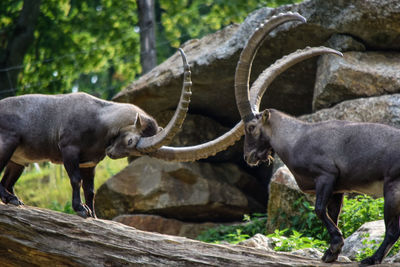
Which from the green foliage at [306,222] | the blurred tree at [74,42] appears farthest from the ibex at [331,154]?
the blurred tree at [74,42]

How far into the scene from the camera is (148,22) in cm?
1977

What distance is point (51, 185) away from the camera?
56.1 ft

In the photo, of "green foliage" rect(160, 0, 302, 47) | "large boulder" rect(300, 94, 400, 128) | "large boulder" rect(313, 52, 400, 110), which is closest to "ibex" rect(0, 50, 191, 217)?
"large boulder" rect(300, 94, 400, 128)

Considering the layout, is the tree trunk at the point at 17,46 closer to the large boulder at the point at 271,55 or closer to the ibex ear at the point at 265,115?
the large boulder at the point at 271,55

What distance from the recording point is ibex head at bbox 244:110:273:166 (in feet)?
26.2

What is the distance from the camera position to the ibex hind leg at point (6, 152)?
329 inches

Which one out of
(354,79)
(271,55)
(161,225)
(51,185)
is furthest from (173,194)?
(51,185)

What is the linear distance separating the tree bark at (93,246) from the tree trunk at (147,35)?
11713 millimetres

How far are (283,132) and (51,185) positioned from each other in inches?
418

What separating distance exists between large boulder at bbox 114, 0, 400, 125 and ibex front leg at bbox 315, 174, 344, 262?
5139mm

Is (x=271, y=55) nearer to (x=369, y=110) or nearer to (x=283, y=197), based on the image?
(x=369, y=110)

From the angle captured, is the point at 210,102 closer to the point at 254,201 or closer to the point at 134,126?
the point at 254,201

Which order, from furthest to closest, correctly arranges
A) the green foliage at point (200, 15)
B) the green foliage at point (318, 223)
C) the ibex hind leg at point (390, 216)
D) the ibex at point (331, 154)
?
the green foliage at point (200, 15), the green foliage at point (318, 223), the ibex at point (331, 154), the ibex hind leg at point (390, 216)

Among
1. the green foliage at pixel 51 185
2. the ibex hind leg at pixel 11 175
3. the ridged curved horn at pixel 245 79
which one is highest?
the ridged curved horn at pixel 245 79
